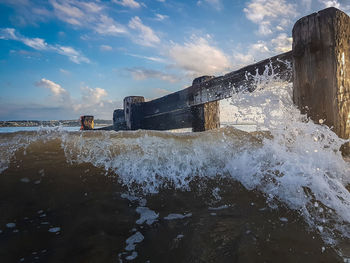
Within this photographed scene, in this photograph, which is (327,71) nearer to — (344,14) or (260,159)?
(344,14)

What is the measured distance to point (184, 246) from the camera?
151cm

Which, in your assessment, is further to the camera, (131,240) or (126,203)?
(126,203)

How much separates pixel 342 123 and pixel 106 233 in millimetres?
2886

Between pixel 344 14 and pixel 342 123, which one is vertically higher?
pixel 344 14

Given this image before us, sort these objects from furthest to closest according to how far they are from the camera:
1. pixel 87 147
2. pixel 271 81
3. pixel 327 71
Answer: pixel 87 147 < pixel 271 81 < pixel 327 71

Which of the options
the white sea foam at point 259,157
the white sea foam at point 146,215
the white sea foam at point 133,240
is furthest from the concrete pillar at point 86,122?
the white sea foam at point 133,240

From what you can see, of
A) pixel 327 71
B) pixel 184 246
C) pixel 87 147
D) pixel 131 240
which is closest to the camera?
pixel 184 246

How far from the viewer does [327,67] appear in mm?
2555

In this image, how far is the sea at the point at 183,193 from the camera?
59.2 inches

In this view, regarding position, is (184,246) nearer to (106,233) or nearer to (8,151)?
(106,233)

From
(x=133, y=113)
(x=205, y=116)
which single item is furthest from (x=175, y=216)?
(x=133, y=113)

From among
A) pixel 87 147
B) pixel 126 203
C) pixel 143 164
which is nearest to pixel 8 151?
pixel 87 147

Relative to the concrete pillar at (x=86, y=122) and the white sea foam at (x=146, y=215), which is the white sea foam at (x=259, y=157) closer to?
the white sea foam at (x=146, y=215)

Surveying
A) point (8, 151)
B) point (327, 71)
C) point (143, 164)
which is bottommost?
point (143, 164)
